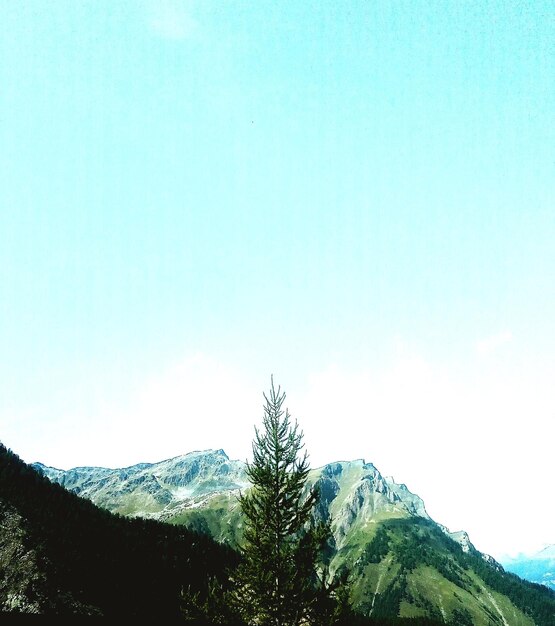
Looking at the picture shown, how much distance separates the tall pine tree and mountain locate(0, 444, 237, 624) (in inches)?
3228

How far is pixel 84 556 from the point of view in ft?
356

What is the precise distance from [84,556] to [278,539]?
110 m

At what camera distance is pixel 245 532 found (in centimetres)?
2464

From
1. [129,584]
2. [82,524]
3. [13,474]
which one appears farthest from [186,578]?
[13,474]

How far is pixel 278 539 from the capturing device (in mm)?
24688

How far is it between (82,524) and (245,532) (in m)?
124

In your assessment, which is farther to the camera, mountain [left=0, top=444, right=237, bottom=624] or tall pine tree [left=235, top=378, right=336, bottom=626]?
mountain [left=0, top=444, right=237, bottom=624]

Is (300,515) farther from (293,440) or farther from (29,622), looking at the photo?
(29,622)

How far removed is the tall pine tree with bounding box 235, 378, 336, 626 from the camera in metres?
22.6

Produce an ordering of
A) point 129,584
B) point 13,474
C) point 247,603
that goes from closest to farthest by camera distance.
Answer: point 247,603, point 129,584, point 13,474

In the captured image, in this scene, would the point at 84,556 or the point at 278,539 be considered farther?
the point at 84,556

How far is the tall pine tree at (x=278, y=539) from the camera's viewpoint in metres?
22.6

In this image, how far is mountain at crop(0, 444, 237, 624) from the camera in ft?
311

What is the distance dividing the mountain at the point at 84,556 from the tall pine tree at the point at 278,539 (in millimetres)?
82004
